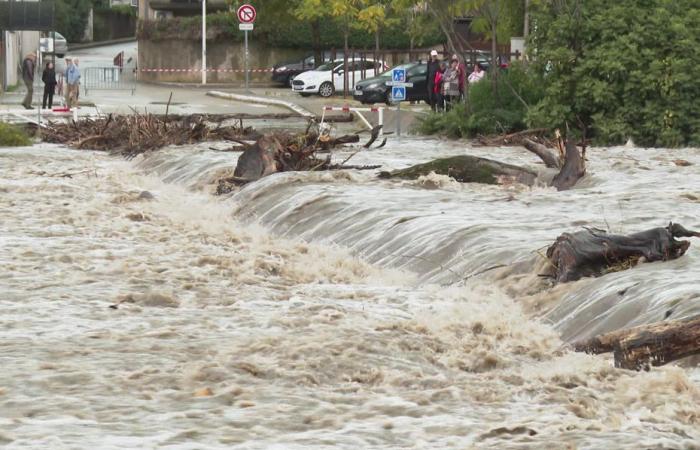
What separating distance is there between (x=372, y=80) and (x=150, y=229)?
32617 millimetres

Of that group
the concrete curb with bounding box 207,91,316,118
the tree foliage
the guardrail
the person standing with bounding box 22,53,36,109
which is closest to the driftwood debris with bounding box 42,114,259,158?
the tree foliage

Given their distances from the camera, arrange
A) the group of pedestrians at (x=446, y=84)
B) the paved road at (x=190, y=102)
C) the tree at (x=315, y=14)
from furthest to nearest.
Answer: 1. the tree at (x=315, y=14)
2. the paved road at (x=190, y=102)
3. the group of pedestrians at (x=446, y=84)

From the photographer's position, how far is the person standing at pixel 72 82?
46750 mm

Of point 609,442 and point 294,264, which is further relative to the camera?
point 294,264

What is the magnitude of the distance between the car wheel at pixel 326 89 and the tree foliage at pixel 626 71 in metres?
26.6

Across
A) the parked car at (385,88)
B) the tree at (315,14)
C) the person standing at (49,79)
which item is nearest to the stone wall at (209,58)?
the tree at (315,14)

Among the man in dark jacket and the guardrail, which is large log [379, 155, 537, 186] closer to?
the man in dark jacket

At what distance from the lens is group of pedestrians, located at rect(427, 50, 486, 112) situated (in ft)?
118

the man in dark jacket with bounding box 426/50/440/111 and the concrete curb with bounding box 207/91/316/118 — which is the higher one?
the man in dark jacket with bounding box 426/50/440/111

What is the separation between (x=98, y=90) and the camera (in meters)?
60.2

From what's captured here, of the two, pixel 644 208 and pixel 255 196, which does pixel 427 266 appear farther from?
pixel 255 196

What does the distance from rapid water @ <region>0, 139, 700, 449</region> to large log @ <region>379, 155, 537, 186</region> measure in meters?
0.54

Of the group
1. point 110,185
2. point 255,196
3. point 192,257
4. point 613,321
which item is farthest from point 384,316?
point 110,185

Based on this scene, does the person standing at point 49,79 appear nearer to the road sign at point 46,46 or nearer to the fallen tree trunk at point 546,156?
the road sign at point 46,46
